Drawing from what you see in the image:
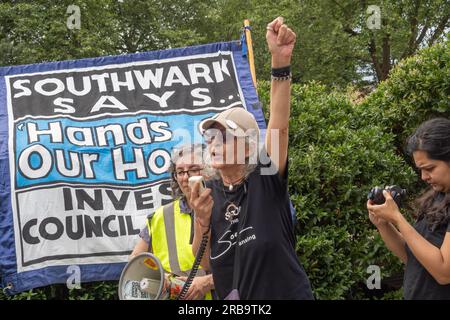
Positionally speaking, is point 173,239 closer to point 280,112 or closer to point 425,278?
point 280,112

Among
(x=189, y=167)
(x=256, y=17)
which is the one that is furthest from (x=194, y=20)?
(x=189, y=167)

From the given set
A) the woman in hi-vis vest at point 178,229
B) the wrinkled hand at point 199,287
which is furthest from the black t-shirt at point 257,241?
the woman in hi-vis vest at point 178,229

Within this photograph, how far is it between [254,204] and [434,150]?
0.81 metres

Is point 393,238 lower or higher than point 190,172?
lower

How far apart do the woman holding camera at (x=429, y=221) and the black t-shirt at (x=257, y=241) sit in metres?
0.46

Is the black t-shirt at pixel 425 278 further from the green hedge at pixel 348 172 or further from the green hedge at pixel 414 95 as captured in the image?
the green hedge at pixel 414 95

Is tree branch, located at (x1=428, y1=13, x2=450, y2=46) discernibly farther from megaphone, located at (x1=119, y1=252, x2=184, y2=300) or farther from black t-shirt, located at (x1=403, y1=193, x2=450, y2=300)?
megaphone, located at (x1=119, y1=252, x2=184, y2=300)

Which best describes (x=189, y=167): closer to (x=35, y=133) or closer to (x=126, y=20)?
(x=35, y=133)

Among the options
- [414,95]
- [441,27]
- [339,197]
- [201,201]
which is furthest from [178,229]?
[441,27]

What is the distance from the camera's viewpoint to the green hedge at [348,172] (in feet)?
12.6

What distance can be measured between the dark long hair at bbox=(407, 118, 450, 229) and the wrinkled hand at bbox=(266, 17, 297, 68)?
72 centimetres

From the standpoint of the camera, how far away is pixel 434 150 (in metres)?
2.31
